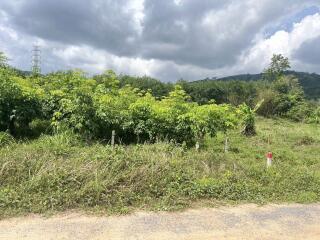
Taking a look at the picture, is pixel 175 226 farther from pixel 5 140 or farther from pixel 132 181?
pixel 5 140

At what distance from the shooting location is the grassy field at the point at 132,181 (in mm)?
5957

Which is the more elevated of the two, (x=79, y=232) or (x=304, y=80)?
(x=304, y=80)

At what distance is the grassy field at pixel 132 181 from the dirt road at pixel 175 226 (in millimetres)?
334

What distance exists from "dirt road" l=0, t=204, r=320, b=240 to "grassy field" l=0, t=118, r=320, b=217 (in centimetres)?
33

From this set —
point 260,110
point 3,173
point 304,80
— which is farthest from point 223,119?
point 304,80

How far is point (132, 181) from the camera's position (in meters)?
6.57

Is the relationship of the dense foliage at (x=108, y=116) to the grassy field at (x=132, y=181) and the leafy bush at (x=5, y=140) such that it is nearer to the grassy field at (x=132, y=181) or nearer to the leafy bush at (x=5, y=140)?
the leafy bush at (x=5, y=140)

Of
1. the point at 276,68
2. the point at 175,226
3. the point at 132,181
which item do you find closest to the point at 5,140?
the point at 132,181

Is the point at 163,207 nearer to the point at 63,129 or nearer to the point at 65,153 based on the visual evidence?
the point at 65,153

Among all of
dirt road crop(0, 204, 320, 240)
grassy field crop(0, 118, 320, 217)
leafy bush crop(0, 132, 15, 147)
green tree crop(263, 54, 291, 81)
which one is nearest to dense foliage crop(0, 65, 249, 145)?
leafy bush crop(0, 132, 15, 147)

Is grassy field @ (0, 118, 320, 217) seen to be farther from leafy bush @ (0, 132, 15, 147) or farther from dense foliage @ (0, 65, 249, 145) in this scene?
dense foliage @ (0, 65, 249, 145)

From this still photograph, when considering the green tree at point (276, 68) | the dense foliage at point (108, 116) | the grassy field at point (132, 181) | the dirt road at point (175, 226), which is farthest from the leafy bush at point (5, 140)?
the green tree at point (276, 68)

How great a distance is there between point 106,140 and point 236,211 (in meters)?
5.18

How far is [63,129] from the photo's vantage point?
1019cm
